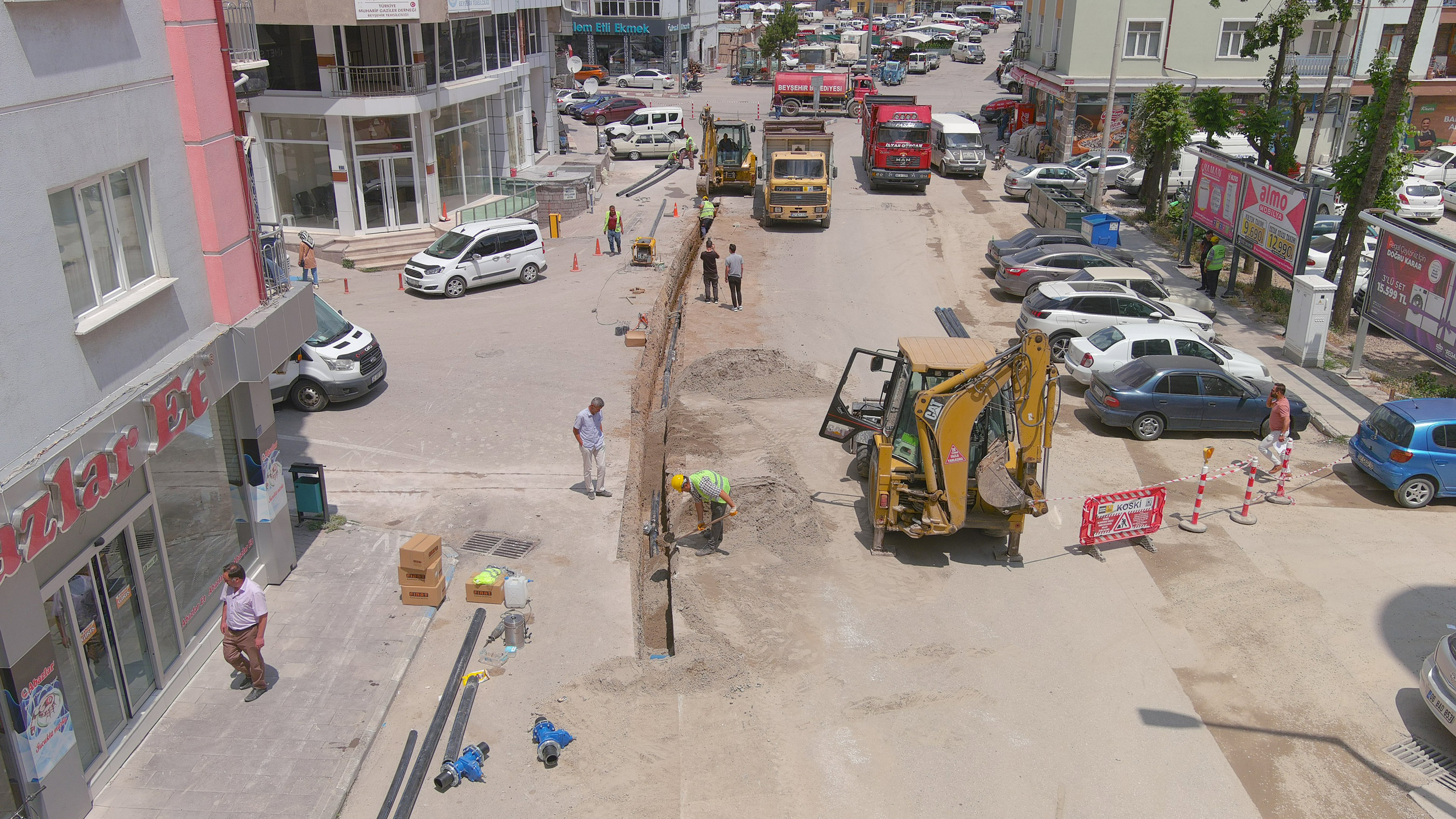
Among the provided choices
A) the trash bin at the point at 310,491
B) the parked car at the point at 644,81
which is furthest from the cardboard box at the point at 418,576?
the parked car at the point at 644,81

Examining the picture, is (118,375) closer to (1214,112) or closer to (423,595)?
(423,595)

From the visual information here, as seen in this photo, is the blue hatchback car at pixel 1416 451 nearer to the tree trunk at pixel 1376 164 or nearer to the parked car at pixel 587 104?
the tree trunk at pixel 1376 164

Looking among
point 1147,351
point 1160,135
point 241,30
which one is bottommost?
point 1147,351

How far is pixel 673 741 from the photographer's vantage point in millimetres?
10203

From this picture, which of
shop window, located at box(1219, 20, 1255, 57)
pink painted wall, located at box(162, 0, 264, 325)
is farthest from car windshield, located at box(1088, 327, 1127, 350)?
shop window, located at box(1219, 20, 1255, 57)

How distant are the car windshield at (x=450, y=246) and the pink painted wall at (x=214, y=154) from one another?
14187 mm

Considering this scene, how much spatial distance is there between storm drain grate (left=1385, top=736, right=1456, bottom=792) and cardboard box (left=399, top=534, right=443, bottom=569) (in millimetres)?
10465

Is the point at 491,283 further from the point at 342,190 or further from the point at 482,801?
the point at 482,801

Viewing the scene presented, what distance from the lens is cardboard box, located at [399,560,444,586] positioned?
40.3 feet

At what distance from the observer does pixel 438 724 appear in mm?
10125

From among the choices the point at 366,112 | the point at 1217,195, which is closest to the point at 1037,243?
the point at 1217,195

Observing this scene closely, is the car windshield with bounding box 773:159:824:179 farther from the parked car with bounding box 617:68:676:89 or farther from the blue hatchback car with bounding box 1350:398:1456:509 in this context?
the parked car with bounding box 617:68:676:89

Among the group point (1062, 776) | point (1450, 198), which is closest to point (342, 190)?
point (1062, 776)

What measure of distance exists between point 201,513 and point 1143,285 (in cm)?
2031
